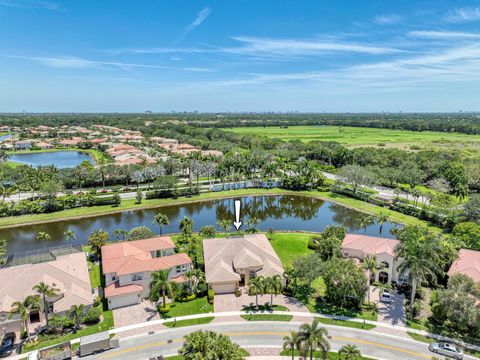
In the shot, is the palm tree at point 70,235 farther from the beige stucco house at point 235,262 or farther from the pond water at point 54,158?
the pond water at point 54,158

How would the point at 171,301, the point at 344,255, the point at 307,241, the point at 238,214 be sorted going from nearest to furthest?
the point at 171,301 → the point at 344,255 → the point at 307,241 → the point at 238,214

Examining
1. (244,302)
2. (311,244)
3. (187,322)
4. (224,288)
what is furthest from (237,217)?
(187,322)

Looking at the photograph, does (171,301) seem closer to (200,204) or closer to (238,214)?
(238,214)

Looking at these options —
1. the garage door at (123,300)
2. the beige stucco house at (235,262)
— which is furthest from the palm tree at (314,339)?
the garage door at (123,300)

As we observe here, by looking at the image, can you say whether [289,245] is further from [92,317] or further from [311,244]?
[92,317]

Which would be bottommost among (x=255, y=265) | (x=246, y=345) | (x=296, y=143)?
(x=246, y=345)

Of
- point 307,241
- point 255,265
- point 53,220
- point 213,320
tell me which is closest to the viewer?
point 213,320

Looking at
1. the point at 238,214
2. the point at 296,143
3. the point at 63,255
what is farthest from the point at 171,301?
the point at 296,143
